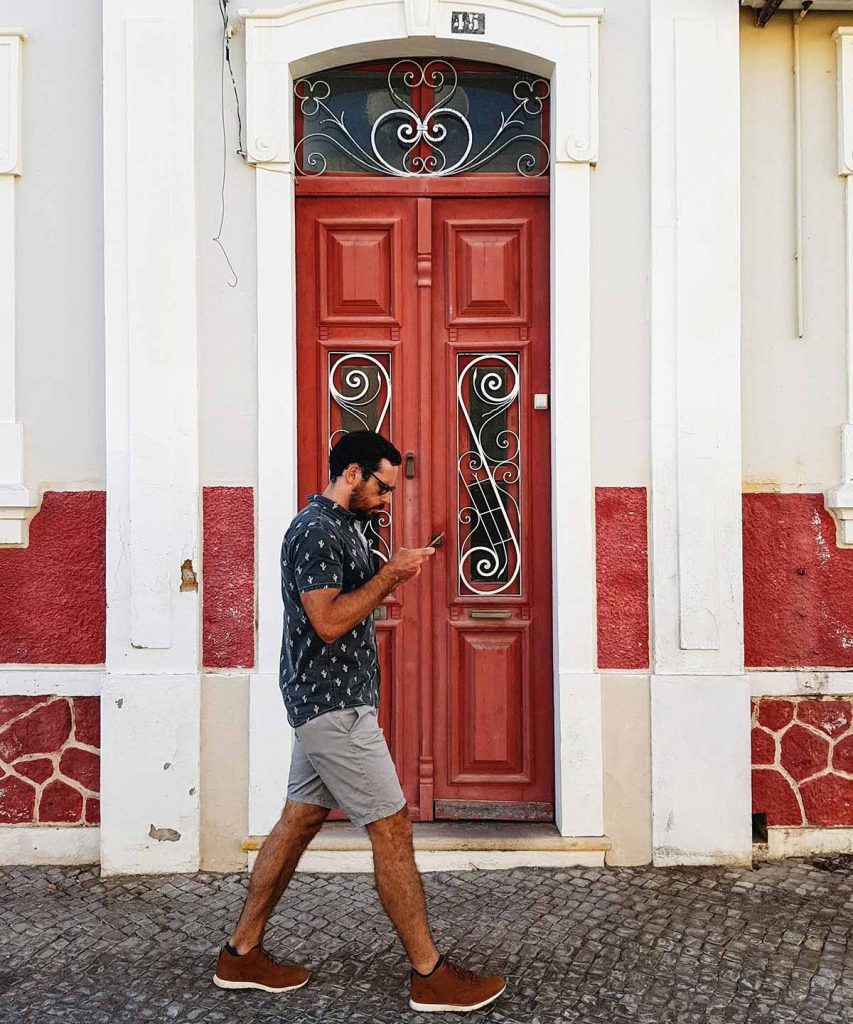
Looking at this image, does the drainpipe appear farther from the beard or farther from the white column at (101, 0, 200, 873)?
the white column at (101, 0, 200, 873)

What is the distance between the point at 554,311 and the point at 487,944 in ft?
9.16

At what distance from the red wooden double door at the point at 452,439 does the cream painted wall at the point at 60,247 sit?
0.99 m

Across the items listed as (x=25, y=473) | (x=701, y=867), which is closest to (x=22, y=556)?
(x=25, y=473)

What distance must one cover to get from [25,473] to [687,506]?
3.14 m

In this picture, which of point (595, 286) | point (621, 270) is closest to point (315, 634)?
point (595, 286)

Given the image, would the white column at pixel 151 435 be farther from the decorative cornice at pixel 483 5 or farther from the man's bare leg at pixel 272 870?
the man's bare leg at pixel 272 870

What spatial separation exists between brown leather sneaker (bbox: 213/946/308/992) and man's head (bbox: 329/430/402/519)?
5.34ft

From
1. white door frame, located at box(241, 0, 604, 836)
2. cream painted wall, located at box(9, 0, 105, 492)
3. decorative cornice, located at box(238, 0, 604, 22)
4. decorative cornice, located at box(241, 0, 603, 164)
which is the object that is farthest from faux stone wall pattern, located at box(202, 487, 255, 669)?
decorative cornice, located at box(238, 0, 604, 22)

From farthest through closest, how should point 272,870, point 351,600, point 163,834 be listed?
point 163,834
point 272,870
point 351,600

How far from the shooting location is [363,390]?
506 cm

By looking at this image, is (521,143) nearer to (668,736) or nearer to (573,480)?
(573,480)

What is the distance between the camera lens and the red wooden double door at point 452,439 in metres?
5.05

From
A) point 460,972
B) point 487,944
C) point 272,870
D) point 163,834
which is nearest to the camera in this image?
point 460,972

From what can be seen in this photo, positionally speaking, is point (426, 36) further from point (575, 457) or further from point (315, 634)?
point (315, 634)
